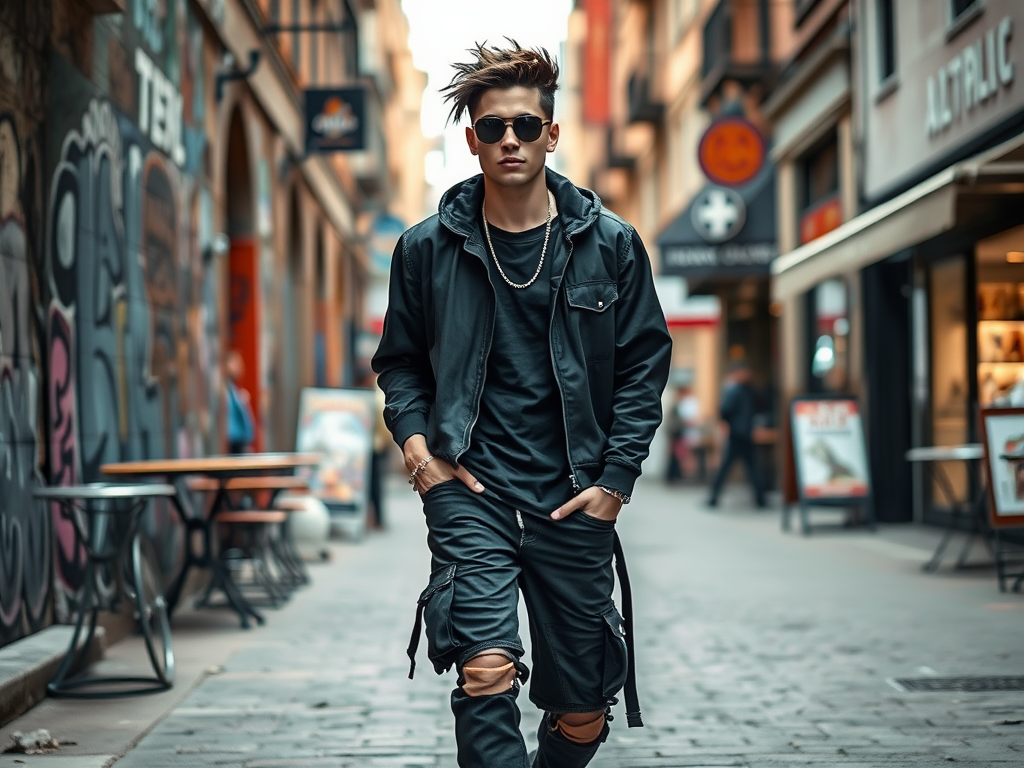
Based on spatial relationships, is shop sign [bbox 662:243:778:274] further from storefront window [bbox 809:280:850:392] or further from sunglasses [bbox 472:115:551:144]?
sunglasses [bbox 472:115:551:144]

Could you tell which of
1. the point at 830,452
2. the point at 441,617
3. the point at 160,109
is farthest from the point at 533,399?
the point at 830,452

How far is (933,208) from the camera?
10.3 metres

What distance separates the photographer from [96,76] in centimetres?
817

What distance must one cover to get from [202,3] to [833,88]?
8.52m

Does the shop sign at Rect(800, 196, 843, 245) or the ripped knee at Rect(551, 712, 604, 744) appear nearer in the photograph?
the ripped knee at Rect(551, 712, 604, 744)

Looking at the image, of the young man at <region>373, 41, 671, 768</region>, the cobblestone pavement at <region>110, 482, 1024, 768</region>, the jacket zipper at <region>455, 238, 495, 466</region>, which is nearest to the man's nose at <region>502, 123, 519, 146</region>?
the young man at <region>373, 41, 671, 768</region>

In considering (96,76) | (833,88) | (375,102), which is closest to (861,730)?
(96,76)

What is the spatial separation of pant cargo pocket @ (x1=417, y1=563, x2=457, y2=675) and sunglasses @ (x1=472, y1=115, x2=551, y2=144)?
1.08m

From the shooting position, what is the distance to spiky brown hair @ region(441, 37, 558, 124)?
3766 mm

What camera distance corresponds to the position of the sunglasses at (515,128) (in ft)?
12.3

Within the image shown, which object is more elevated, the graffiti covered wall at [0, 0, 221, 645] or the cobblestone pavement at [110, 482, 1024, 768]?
the graffiti covered wall at [0, 0, 221, 645]

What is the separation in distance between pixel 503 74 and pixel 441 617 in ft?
4.46

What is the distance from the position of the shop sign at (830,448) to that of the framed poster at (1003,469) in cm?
478

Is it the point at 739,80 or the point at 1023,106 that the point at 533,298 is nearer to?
the point at 1023,106
